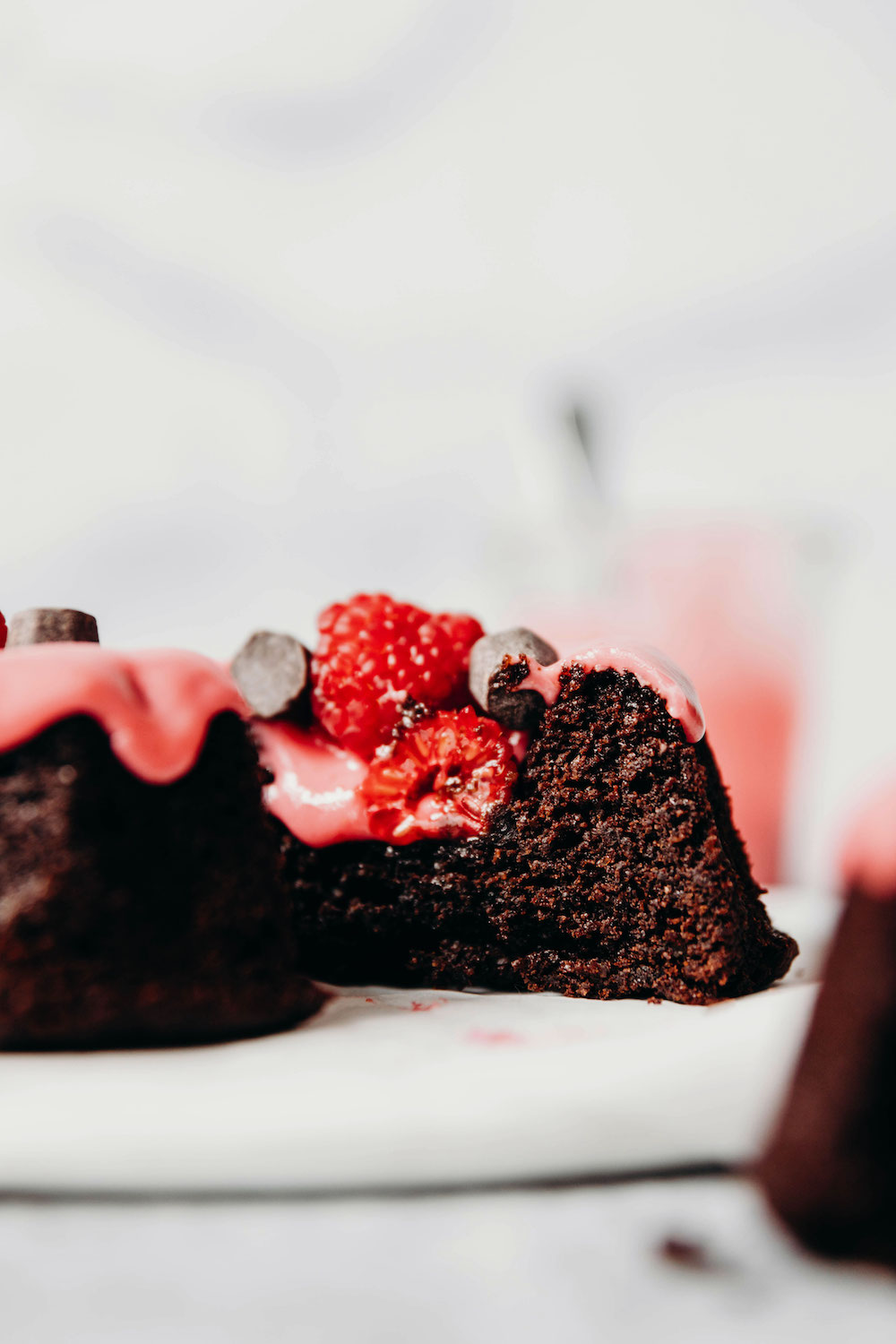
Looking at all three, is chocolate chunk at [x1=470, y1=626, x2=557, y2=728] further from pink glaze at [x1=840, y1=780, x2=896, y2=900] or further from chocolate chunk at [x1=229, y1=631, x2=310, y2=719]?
pink glaze at [x1=840, y1=780, x2=896, y2=900]

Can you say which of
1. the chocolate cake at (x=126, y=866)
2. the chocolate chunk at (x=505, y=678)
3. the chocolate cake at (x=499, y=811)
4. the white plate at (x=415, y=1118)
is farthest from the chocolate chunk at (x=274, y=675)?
the white plate at (x=415, y=1118)

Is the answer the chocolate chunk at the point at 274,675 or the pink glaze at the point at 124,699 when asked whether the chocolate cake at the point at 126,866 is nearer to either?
the pink glaze at the point at 124,699

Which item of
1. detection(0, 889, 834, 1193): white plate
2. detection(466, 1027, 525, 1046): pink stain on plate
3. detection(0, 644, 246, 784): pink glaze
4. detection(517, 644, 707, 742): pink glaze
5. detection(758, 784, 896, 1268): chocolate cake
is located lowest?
detection(466, 1027, 525, 1046): pink stain on plate

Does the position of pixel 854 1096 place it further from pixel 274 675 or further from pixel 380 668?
pixel 274 675

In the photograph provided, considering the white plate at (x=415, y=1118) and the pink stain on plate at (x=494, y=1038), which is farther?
the pink stain on plate at (x=494, y=1038)

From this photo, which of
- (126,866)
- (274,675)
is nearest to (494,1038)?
(126,866)

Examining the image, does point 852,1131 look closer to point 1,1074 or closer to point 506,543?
point 1,1074

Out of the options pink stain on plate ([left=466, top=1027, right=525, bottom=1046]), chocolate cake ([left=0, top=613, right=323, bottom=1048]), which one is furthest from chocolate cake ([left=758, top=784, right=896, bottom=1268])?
chocolate cake ([left=0, top=613, right=323, bottom=1048])
